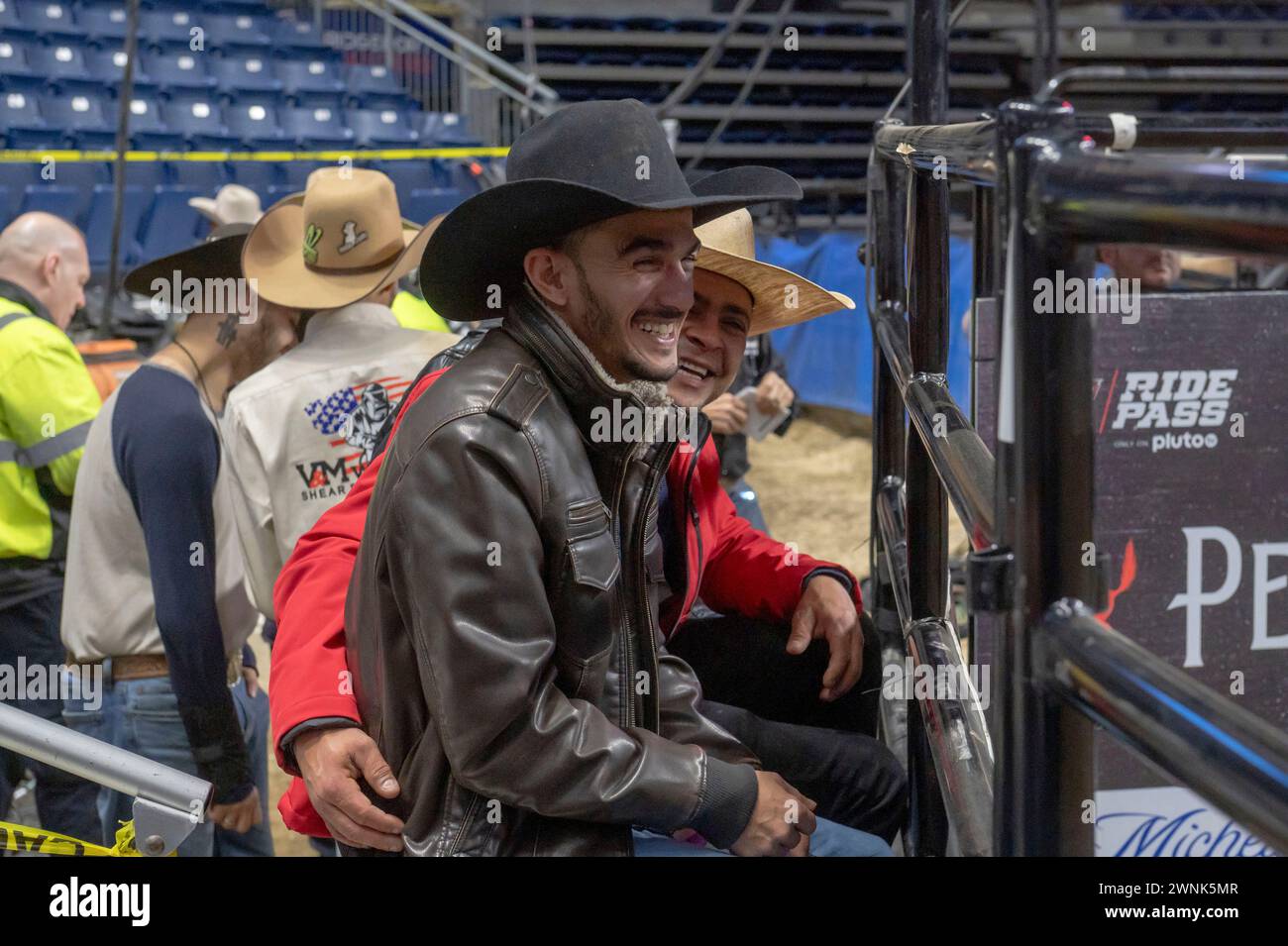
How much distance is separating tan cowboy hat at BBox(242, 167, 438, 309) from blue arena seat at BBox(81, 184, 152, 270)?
6943 millimetres

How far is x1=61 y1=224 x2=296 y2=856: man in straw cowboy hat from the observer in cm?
254

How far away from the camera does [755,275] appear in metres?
2.12

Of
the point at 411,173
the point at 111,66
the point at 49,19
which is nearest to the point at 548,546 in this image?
the point at 411,173

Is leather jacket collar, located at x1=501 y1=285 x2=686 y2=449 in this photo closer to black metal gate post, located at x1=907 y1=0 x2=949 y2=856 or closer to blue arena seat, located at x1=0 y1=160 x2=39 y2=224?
black metal gate post, located at x1=907 y1=0 x2=949 y2=856

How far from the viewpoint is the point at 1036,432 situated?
0.78m

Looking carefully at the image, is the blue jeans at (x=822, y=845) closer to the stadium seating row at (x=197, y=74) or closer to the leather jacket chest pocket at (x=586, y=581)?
the leather jacket chest pocket at (x=586, y=581)

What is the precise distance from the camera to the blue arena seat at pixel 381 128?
11328 millimetres

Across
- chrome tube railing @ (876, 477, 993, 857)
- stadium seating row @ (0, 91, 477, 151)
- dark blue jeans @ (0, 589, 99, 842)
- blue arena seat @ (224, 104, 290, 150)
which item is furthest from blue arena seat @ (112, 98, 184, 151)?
chrome tube railing @ (876, 477, 993, 857)

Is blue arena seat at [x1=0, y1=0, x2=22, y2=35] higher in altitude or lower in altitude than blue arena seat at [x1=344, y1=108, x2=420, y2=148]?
higher

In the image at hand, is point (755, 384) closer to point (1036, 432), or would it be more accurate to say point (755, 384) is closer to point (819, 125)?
point (1036, 432)

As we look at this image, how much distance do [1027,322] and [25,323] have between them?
10.1ft

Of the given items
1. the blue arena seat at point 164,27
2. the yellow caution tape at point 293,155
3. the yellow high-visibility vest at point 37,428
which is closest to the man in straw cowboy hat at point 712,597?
the yellow high-visibility vest at point 37,428

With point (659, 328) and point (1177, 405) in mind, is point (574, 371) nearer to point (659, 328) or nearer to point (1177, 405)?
point (659, 328)
